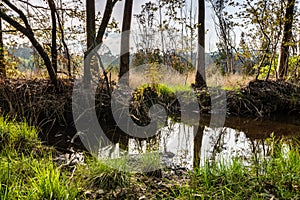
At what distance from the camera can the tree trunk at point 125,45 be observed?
6.31 metres

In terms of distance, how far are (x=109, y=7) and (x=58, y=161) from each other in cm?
293

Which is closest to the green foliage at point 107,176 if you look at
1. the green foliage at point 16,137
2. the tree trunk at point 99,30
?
the green foliage at point 16,137

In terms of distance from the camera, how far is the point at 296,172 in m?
2.05

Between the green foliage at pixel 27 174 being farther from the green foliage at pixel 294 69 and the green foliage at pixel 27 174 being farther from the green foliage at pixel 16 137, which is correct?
the green foliage at pixel 294 69

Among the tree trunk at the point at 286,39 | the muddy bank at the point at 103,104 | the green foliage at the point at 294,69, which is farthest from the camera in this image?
the green foliage at the point at 294,69

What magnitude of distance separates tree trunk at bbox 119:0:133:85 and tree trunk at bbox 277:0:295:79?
3.60 metres

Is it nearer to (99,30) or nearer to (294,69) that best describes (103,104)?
(99,30)

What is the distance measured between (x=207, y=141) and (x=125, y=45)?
357 cm

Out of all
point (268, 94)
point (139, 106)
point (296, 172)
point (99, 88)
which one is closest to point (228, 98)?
point (268, 94)

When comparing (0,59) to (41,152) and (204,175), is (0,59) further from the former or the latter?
(204,175)

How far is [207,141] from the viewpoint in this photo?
12.6 feet

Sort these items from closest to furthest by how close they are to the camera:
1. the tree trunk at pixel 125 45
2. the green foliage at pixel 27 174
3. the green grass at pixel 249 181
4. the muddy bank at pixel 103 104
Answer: the green foliage at pixel 27 174 < the green grass at pixel 249 181 < the muddy bank at pixel 103 104 < the tree trunk at pixel 125 45

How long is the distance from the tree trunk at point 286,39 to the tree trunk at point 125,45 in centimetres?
360

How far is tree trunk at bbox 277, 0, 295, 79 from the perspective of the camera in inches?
264
